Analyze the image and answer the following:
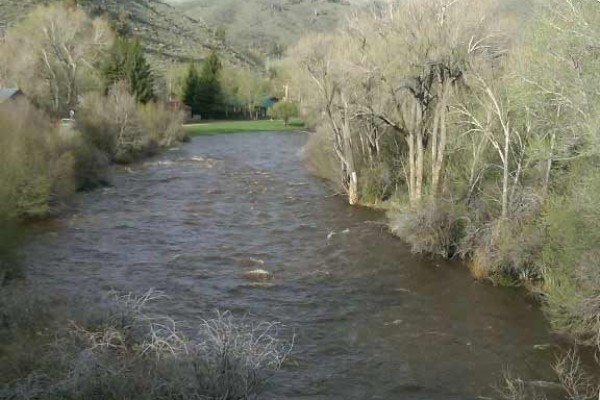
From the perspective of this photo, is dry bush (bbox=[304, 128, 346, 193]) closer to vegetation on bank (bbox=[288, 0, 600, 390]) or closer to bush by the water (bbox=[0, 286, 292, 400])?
vegetation on bank (bbox=[288, 0, 600, 390])

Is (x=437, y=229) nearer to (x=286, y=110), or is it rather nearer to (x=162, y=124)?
(x=162, y=124)

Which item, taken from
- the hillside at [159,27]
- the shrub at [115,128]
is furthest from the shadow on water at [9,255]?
the hillside at [159,27]

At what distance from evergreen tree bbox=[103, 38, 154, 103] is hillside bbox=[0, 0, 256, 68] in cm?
2960

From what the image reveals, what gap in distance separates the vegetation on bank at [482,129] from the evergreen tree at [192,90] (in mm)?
56934

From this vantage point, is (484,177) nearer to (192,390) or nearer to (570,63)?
(570,63)

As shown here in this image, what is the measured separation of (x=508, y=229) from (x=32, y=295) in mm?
12673

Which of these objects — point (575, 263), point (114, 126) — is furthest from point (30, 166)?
point (575, 263)

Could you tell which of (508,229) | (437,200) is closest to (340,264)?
(437,200)

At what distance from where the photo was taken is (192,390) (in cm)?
919

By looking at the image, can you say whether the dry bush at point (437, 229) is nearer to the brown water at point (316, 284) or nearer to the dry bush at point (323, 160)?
the brown water at point (316, 284)

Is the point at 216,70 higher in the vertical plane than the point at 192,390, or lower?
higher

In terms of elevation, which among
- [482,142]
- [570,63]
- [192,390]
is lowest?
[192,390]

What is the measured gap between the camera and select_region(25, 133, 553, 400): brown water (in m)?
13.6

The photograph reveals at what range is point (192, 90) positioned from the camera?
87688 millimetres
